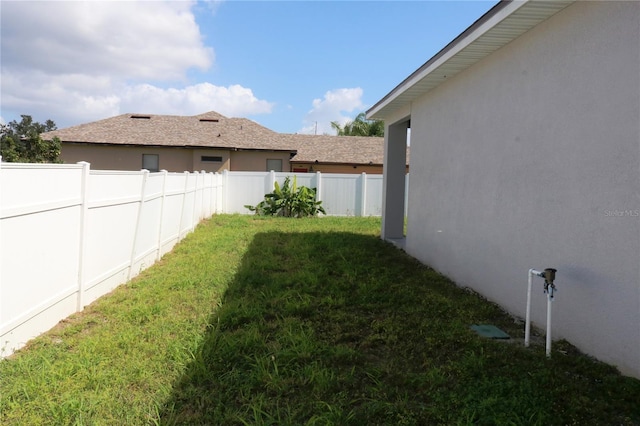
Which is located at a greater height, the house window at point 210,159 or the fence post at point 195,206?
the house window at point 210,159


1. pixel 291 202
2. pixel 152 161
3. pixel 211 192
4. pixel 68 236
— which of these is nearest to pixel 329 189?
pixel 291 202

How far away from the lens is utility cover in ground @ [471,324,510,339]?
4.38m

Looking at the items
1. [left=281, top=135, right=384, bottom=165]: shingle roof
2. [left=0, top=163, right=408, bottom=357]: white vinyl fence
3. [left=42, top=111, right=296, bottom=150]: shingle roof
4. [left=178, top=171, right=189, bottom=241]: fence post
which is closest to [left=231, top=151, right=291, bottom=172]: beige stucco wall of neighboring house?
[left=42, top=111, right=296, bottom=150]: shingle roof

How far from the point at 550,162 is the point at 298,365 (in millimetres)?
3190

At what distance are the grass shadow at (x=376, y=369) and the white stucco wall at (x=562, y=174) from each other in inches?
15.6

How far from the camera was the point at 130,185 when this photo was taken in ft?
20.9

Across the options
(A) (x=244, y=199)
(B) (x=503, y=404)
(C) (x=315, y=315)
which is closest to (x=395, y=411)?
(B) (x=503, y=404)

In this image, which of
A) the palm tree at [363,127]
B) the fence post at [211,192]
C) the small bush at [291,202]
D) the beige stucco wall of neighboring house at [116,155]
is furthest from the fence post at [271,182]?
the palm tree at [363,127]

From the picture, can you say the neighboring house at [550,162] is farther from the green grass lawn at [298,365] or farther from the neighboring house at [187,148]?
the neighboring house at [187,148]

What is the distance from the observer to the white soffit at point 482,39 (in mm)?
4301

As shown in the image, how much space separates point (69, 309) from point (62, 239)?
2.76 ft

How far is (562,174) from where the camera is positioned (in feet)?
14.0

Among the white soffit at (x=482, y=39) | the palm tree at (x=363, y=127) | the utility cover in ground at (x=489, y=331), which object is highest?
the palm tree at (x=363, y=127)

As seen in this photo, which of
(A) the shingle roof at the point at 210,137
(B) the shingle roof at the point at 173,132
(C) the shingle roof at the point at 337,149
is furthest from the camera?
(C) the shingle roof at the point at 337,149
